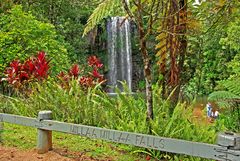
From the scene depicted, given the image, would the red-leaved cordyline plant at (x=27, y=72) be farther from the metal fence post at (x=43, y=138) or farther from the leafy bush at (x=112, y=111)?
the metal fence post at (x=43, y=138)

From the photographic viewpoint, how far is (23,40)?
11289 mm

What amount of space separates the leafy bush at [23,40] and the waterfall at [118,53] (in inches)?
475

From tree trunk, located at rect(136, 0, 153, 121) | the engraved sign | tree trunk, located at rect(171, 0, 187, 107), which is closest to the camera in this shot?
the engraved sign

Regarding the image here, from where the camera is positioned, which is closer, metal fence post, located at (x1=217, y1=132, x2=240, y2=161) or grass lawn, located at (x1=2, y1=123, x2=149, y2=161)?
metal fence post, located at (x1=217, y1=132, x2=240, y2=161)

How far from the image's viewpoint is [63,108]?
275 inches

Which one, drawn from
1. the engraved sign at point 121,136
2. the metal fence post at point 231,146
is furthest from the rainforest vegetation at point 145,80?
the metal fence post at point 231,146

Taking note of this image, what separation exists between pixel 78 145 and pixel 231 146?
266 cm

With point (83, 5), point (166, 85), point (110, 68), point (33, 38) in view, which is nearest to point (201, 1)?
point (166, 85)

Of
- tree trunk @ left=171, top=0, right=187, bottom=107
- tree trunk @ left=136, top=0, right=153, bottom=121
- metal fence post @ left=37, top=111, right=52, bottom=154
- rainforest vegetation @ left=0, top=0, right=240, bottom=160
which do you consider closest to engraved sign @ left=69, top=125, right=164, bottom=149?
metal fence post @ left=37, top=111, right=52, bottom=154

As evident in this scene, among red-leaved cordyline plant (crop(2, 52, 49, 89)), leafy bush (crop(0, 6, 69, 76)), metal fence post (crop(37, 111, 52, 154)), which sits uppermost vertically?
leafy bush (crop(0, 6, 69, 76))

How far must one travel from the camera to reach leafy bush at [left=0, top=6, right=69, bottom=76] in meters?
10.9

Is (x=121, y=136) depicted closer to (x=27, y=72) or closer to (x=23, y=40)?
(x=27, y=72)

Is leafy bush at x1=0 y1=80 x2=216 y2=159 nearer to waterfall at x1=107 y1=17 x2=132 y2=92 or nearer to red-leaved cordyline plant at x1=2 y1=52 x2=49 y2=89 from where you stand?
red-leaved cordyline plant at x1=2 y1=52 x2=49 y2=89

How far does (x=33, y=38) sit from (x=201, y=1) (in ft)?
22.7
